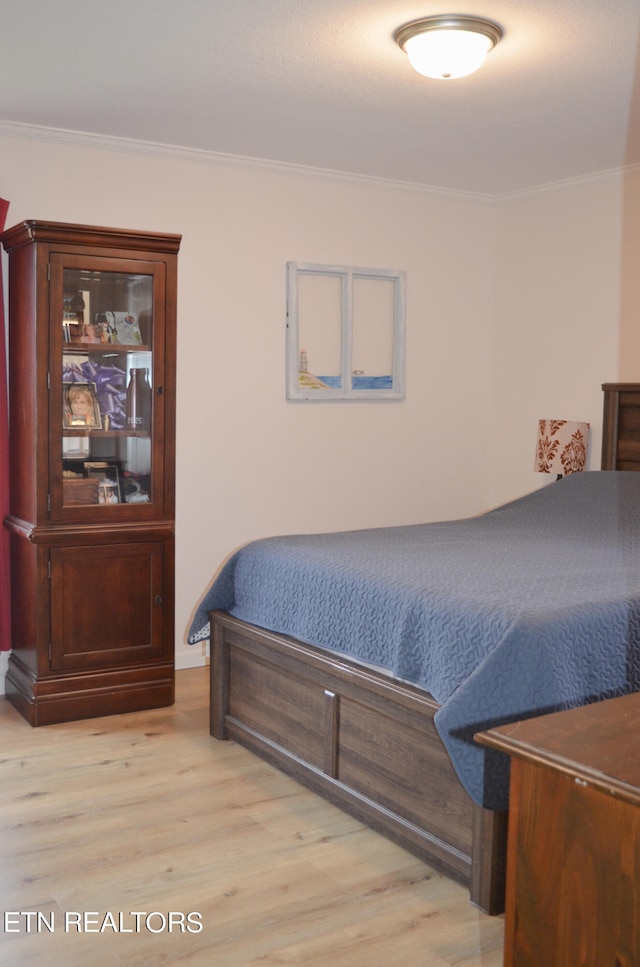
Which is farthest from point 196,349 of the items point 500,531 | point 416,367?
point 500,531

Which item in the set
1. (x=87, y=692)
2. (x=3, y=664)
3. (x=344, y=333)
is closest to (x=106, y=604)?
(x=87, y=692)

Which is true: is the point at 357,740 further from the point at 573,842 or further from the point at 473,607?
the point at 573,842

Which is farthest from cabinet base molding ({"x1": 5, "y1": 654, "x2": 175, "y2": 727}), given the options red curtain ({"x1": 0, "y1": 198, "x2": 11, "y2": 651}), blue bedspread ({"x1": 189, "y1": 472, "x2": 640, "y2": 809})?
blue bedspread ({"x1": 189, "y1": 472, "x2": 640, "y2": 809})

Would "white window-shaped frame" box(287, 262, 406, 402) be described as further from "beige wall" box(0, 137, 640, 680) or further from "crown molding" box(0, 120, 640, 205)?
"crown molding" box(0, 120, 640, 205)

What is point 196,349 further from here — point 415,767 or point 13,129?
point 415,767

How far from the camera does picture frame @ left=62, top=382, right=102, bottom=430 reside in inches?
138

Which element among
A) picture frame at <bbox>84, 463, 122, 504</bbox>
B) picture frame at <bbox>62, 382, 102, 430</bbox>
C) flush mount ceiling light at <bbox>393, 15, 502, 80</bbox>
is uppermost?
flush mount ceiling light at <bbox>393, 15, 502, 80</bbox>

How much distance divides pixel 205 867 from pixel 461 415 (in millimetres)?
3233

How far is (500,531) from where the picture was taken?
12.0ft

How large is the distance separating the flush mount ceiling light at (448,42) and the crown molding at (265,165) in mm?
1490

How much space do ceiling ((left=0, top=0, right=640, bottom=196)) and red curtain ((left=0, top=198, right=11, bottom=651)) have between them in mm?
749

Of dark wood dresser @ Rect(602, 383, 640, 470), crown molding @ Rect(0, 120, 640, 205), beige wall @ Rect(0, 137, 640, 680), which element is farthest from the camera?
dark wood dresser @ Rect(602, 383, 640, 470)

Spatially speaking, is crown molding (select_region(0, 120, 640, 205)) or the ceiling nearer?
the ceiling

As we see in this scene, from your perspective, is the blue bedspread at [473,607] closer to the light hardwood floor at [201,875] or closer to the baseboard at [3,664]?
the light hardwood floor at [201,875]
